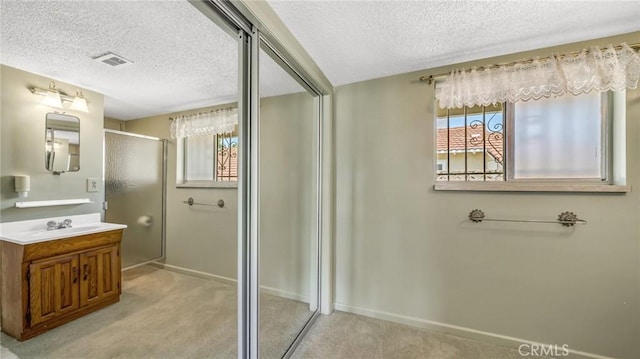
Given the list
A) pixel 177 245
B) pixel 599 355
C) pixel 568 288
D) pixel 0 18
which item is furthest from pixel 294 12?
pixel 599 355

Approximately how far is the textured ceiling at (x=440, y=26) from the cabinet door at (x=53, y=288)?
5.16ft

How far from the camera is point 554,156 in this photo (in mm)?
1854

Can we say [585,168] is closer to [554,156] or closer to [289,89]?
[554,156]

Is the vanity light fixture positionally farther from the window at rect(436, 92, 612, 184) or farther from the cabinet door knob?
the window at rect(436, 92, 612, 184)

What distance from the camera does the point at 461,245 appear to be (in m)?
2.02

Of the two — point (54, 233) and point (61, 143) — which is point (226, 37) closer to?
Answer: point (61, 143)

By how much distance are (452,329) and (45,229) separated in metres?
2.59

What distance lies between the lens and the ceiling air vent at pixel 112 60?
1021 mm

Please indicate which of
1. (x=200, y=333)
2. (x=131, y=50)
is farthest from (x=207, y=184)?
(x=200, y=333)

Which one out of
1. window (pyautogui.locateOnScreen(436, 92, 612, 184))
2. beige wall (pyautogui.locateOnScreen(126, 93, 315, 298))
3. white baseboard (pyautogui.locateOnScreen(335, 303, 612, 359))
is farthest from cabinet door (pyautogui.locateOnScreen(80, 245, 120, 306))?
window (pyautogui.locateOnScreen(436, 92, 612, 184))

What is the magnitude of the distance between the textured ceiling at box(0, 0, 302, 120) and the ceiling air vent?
2 centimetres

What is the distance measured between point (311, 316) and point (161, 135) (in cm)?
190

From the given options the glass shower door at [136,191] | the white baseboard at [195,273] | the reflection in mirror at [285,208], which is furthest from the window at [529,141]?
the glass shower door at [136,191]

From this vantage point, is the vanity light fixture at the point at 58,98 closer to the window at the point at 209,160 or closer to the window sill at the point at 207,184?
the window at the point at 209,160
